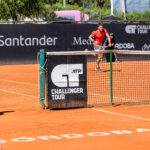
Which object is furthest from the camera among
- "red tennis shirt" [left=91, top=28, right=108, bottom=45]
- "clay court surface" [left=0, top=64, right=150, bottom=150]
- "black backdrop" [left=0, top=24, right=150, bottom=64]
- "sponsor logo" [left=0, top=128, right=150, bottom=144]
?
"black backdrop" [left=0, top=24, right=150, bottom=64]

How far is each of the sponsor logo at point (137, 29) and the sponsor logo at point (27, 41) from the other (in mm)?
4524

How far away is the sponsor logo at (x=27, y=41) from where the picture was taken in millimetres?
24422

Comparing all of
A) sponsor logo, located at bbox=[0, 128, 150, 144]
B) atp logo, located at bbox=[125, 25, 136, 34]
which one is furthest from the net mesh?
atp logo, located at bbox=[125, 25, 136, 34]

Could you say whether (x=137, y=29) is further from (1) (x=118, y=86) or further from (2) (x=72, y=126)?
(2) (x=72, y=126)

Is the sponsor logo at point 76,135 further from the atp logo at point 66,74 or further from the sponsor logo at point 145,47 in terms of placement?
the sponsor logo at point 145,47

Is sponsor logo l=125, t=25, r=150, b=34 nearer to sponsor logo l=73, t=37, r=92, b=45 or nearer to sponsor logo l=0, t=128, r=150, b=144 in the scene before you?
sponsor logo l=73, t=37, r=92, b=45

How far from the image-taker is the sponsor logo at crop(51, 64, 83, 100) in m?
10.7

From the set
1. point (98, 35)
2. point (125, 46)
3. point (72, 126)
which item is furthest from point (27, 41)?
point (72, 126)

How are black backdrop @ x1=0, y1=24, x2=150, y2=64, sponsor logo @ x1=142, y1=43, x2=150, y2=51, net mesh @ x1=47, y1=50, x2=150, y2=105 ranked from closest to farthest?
net mesh @ x1=47, y1=50, x2=150, y2=105, black backdrop @ x1=0, y1=24, x2=150, y2=64, sponsor logo @ x1=142, y1=43, x2=150, y2=51

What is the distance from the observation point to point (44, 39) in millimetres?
25281

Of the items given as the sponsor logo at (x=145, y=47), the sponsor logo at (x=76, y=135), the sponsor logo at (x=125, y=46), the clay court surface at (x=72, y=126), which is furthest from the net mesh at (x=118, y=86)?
A: the sponsor logo at (x=145, y=47)

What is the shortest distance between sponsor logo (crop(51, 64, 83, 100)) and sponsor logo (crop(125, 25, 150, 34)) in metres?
16.7

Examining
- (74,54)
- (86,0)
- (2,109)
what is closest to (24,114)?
(2,109)

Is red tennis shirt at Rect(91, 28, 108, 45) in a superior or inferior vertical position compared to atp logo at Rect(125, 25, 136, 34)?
inferior
